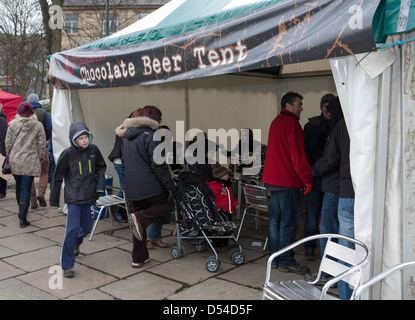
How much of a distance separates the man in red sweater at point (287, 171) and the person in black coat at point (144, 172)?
1.02 metres

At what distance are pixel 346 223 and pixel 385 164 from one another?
619mm

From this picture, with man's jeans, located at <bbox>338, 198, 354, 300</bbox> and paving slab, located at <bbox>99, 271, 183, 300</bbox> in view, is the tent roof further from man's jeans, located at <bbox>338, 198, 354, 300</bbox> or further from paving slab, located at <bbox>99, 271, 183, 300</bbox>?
paving slab, located at <bbox>99, 271, 183, 300</bbox>

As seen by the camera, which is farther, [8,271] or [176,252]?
[176,252]

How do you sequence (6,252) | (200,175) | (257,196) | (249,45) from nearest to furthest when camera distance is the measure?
1. (249,45)
2. (200,175)
3. (6,252)
4. (257,196)

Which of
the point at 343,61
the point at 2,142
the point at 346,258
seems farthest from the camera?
the point at 2,142

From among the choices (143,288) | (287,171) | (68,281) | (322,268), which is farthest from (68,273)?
(322,268)

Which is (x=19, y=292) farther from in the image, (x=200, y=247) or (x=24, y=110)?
(x=24, y=110)

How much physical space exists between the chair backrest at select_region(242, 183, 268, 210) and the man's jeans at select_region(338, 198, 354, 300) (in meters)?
1.60

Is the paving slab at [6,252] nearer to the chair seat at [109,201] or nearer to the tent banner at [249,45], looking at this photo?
the chair seat at [109,201]

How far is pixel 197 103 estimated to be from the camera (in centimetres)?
785

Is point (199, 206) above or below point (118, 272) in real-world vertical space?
above

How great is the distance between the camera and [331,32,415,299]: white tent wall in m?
2.75

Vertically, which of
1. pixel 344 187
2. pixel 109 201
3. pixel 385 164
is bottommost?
pixel 109 201
